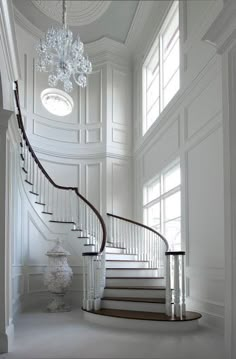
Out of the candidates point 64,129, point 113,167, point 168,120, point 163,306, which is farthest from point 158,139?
point 163,306

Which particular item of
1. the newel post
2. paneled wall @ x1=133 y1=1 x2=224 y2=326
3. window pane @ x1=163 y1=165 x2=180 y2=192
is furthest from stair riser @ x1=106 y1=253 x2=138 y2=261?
the newel post

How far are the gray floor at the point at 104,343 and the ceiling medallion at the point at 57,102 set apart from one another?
18.8 ft

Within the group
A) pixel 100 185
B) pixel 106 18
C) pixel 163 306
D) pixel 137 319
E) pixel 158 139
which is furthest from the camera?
pixel 100 185

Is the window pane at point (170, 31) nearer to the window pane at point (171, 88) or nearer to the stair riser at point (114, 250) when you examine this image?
the window pane at point (171, 88)

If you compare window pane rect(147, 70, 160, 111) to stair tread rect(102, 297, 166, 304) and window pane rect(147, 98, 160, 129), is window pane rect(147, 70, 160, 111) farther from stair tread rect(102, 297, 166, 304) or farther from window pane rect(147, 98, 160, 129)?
stair tread rect(102, 297, 166, 304)

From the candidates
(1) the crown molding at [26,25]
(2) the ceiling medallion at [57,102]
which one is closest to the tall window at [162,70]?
(2) the ceiling medallion at [57,102]

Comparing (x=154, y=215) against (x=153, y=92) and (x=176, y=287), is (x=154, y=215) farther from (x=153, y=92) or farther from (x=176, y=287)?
(x=176, y=287)

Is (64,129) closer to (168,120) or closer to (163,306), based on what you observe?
(168,120)

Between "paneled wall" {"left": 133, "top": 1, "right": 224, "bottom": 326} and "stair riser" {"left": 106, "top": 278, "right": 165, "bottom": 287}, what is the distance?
2.02ft

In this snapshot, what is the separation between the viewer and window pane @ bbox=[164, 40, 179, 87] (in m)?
7.48

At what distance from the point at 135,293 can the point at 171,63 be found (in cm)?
455

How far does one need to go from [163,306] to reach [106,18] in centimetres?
652

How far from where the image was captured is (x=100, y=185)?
9.48 m

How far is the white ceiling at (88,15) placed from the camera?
835 centimetres
